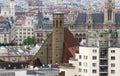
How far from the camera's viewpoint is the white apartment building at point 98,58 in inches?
1794

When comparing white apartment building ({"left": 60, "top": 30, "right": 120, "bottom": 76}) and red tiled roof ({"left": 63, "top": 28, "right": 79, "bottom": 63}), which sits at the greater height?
white apartment building ({"left": 60, "top": 30, "right": 120, "bottom": 76})

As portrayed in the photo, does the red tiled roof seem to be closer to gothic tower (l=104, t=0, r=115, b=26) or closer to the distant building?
the distant building

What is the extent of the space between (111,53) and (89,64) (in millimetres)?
1329

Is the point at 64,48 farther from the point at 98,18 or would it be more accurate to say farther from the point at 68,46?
the point at 98,18

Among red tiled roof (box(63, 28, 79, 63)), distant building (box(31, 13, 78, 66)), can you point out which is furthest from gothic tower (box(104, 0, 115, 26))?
red tiled roof (box(63, 28, 79, 63))

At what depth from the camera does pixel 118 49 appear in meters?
46.2

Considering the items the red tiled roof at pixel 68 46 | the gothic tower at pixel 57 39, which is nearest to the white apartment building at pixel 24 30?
the gothic tower at pixel 57 39

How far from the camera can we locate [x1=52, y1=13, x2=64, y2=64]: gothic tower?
225ft

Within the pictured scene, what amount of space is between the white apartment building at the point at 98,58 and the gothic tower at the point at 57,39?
67.1 feet

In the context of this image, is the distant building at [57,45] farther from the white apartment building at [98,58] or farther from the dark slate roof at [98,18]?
the dark slate roof at [98,18]

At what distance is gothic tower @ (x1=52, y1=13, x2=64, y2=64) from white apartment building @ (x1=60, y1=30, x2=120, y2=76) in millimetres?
20461

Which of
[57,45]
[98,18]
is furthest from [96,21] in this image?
[57,45]

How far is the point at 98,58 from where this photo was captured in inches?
1794

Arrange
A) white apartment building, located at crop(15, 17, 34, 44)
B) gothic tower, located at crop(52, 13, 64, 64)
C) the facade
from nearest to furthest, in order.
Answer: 1. gothic tower, located at crop(52, 13, 64, 64)
2. the facade
3. white apartment building, located at crop(15, 17, 34, 44)
